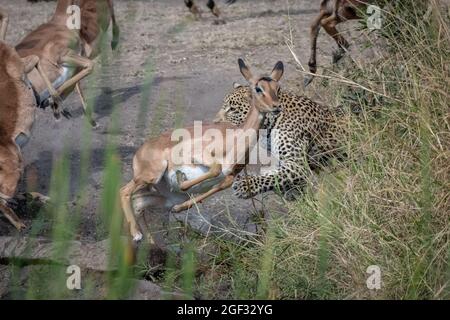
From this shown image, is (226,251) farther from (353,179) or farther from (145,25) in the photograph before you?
(145,25)

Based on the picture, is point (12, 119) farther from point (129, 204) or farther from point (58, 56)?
point (58, 56)

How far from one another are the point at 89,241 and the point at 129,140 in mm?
2518

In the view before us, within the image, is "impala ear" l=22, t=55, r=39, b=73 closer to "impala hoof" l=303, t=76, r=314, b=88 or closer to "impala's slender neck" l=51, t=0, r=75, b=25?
"impala's slender neck" l=51, t=0, r=75, b=25

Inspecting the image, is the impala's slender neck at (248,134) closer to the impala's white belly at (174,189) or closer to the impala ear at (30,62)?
the impala's white belly at (174,189)

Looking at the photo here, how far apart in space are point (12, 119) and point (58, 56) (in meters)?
1.74

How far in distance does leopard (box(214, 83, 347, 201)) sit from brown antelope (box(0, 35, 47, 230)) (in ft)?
5.28

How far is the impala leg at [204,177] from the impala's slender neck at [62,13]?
388 centimetres

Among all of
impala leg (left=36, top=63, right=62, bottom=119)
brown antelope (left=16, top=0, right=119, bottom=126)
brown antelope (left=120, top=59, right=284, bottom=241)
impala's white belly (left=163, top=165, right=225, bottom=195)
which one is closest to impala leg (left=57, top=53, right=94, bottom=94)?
brown antelope (left=16, top=0, right=119, bottom=126)

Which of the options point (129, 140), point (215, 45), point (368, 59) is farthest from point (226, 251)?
point (215, 45)

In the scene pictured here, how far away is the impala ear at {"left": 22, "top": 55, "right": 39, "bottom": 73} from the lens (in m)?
9.06

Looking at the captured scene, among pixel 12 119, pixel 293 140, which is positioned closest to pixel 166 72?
pixel 12 119

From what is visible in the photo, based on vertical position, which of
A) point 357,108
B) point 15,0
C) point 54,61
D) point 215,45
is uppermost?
point 357,108

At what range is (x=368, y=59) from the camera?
8.60 meters

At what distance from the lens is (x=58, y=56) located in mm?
10016
